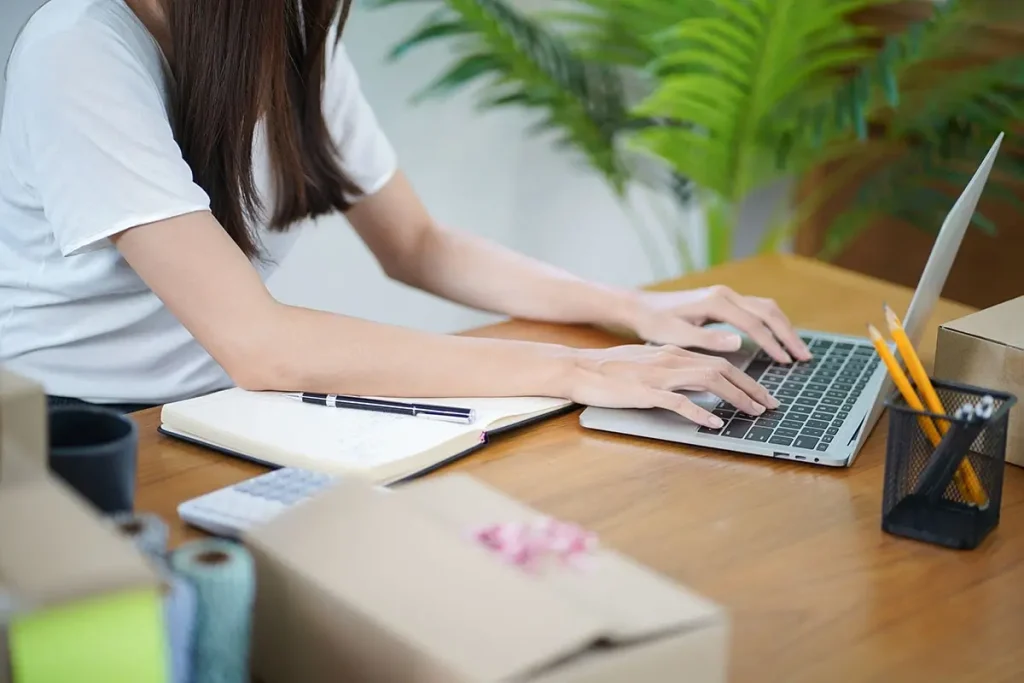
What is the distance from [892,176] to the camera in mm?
2268

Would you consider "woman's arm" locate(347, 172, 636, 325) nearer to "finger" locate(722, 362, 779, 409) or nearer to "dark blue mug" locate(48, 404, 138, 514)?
"finger" locate(722, 362, 779, 409)

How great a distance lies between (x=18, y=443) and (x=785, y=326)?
2.81 ft

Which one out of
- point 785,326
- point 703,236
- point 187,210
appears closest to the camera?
point 187,210

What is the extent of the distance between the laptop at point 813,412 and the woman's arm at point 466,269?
0.24 m

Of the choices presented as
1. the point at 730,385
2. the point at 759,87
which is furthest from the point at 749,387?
the point at 759,87

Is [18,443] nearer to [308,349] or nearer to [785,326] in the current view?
[308,349]

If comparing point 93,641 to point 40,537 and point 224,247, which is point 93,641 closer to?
point 40,537

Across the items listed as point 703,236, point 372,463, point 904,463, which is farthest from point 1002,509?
point 703,236

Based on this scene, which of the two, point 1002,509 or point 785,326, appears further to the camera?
point 785,326

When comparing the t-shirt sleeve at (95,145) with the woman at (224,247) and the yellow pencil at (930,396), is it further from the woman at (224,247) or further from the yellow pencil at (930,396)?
the yellow pencil at (930,396)

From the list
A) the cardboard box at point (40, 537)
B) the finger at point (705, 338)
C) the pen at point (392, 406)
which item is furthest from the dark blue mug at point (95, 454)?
the finger at point (705, 338)

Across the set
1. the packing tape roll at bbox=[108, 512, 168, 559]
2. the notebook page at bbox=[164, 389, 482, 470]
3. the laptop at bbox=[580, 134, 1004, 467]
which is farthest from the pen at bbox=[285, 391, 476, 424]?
the packing tape roll at bbox=[108, 512, 168, 559]

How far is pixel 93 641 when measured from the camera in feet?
1.89

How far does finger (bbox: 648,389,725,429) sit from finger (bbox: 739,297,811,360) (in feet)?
0.73
